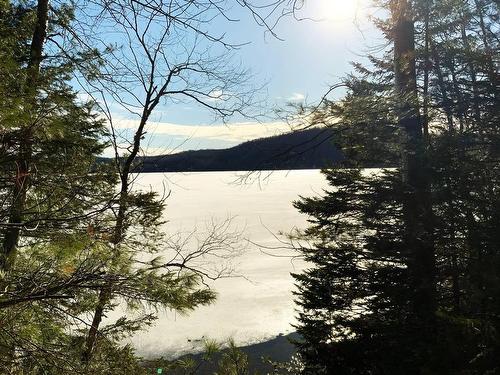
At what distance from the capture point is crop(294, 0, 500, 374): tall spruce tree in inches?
211

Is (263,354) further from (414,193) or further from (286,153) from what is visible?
(286,153)

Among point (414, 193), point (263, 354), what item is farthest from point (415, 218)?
point (263, 354)

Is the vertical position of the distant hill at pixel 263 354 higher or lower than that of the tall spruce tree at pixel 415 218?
lower

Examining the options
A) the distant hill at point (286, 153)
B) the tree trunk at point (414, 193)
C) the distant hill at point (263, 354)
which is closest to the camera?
the distant hill at point (286, 153)

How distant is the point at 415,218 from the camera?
778cm

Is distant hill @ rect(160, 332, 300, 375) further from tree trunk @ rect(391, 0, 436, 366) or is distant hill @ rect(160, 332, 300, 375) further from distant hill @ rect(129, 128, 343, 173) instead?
distant hill @ rect(129, 128, 343, 173)

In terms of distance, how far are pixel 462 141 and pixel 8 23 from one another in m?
7.24

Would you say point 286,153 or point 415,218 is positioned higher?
point 286,153

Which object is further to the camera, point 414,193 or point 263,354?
point 263,354

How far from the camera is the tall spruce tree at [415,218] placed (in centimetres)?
535

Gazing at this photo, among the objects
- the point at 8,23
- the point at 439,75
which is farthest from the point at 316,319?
the point at 8,23

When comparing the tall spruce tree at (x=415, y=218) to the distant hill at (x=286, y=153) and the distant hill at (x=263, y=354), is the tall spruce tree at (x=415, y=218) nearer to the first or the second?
the distant hill at (x=286, y=153)

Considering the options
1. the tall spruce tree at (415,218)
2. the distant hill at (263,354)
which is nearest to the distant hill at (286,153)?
the tall spruce tree at (415,218)

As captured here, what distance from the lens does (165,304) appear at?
3.31 meters
